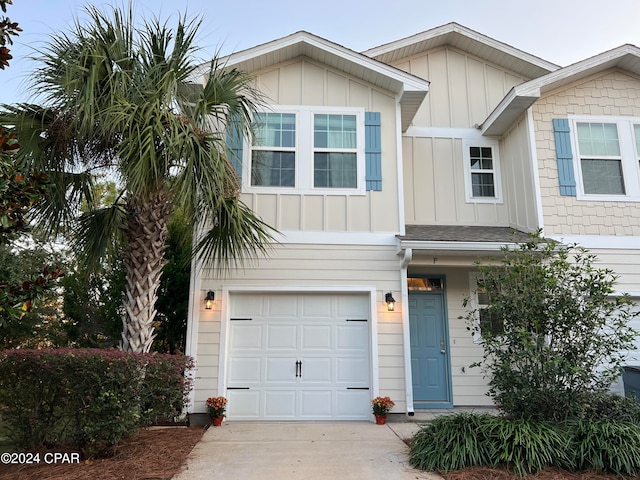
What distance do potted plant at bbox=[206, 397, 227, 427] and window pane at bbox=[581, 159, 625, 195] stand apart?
7294 mm

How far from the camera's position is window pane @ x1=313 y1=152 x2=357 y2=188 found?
7574 millimetres

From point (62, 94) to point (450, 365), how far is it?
7381mm

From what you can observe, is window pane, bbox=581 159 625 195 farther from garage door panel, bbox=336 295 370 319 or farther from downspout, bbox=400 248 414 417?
garage door panel, bbox=336 295 370 319

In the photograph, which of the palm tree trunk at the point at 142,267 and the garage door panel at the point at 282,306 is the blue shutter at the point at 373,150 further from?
the palm tree trunk at the point at 142,267

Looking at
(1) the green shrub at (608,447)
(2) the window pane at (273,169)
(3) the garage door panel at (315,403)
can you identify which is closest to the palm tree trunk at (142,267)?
(2) the window pane at (273,169)

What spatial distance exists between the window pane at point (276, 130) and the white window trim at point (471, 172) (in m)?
3.68

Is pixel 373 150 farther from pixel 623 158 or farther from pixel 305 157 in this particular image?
pixel 623 158

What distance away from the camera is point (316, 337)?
7180 millimetres

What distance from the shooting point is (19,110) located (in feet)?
17.6

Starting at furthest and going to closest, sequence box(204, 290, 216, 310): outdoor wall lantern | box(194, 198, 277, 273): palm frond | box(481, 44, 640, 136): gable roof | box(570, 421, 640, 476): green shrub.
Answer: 1. box(481, 44, 640, 136): gable roof
2. box(204, 290, 216, 310): outdoor wall lantern
3. box(194, 198, 277, 273): palm frond
4. box(570, 421, 640, 476): green shrub

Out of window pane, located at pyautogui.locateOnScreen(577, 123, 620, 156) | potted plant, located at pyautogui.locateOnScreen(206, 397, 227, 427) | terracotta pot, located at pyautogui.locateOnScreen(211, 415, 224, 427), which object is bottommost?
terracotta pot, located at pyautogui.locateOnScreen(211, 415, 224, 427)

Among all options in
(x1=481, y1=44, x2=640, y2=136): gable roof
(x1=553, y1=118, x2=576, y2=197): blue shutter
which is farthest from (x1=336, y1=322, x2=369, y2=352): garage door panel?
(x1=481, y1=44, x2=640, y2=136): gable roof

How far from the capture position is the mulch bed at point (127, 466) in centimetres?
436

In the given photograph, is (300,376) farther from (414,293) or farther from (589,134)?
(589,134)
